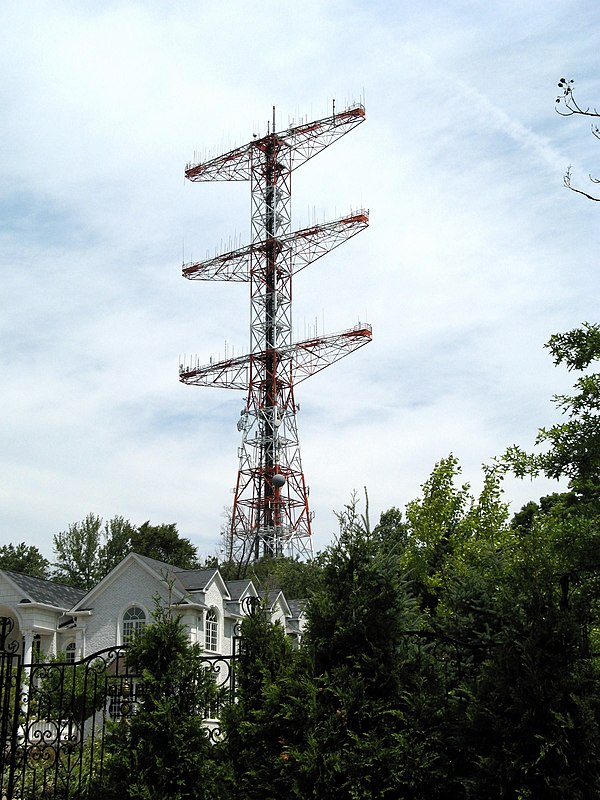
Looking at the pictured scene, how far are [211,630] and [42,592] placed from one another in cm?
706

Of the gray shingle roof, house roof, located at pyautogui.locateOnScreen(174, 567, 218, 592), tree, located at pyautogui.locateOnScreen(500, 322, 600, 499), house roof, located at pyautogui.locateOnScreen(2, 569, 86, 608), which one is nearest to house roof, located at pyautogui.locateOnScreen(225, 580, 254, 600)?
the gray shingle roof

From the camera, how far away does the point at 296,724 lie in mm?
7195

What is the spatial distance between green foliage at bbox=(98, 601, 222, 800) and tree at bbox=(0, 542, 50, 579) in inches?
1815

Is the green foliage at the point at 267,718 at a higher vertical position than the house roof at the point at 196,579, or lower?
lower

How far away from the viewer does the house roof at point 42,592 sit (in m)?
31.0

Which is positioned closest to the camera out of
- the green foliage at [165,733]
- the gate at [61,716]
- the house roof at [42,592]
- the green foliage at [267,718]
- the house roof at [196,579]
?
the green foliage at [267,718]

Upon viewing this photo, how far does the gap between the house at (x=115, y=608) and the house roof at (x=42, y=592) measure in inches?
1.7

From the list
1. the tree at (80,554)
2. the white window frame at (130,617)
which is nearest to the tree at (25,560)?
the tree at (80,554)

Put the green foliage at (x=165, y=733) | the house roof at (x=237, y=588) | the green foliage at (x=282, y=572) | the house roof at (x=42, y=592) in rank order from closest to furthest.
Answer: the green foliage at (x=165, y=733)
the house roof at (x=42, y=592)
the house roof at (x=237, y=588)
the green foliage at (x=282, y=572)

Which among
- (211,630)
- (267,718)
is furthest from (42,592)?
(267,718)

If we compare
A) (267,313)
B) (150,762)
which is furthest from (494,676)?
(267,313)

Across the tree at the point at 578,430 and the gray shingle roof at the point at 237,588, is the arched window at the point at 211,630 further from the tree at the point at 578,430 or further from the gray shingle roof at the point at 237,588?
the tree at the point at 578,430

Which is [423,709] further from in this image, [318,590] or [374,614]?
[318,590]

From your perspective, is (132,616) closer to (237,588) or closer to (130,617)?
(130,617)
